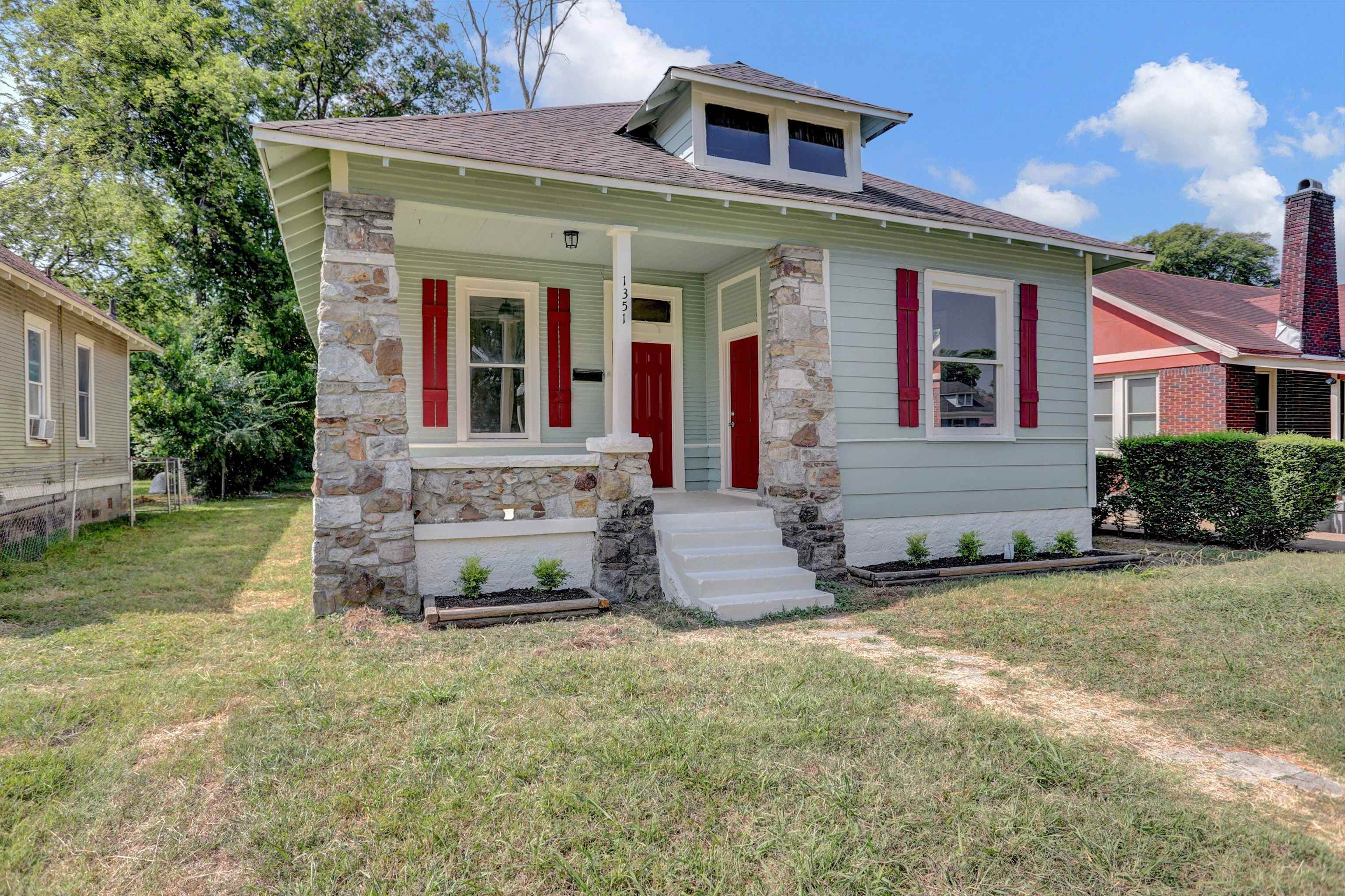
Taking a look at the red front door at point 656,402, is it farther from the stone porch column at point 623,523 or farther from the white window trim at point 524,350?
the stone porch column at point 623,523

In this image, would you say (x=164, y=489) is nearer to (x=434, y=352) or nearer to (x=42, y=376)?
(x=42, y=376)

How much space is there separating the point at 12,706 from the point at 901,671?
186 inches

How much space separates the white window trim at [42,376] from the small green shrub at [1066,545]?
13.1 metres

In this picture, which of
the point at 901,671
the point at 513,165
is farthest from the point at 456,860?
the point at 513,165

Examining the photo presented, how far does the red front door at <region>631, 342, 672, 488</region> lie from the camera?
8.49 meters

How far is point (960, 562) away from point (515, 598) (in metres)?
4.75

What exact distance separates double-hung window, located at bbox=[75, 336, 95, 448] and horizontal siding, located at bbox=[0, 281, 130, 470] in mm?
127

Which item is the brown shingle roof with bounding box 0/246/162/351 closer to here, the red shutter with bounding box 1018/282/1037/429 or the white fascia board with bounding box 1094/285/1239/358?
the red shutter with bounding box 1018/282/1037/429

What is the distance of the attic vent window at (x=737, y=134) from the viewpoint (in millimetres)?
7551

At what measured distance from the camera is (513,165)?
580cm

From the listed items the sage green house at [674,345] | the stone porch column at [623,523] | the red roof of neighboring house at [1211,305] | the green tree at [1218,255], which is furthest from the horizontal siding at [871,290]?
the green tree at [1218,255]

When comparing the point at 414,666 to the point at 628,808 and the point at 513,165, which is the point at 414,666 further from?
the point at 513,165

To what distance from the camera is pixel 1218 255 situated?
29.7 metres

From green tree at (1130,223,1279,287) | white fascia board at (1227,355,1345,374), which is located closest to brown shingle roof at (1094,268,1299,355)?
white fascia board at (1227,355,1345,374)
